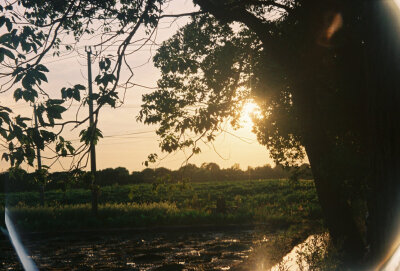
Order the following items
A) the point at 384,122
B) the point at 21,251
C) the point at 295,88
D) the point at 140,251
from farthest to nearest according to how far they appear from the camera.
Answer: the point at 21,251 < the point at 140,251 < the point at 295,88 < the point at 384,122

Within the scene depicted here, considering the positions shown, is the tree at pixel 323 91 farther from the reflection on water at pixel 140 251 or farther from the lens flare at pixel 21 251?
the lens flare at pixel 21 251

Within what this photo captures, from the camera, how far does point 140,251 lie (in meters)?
13.1

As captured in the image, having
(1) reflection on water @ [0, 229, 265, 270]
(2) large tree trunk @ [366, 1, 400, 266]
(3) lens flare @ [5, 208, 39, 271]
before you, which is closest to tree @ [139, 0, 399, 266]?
(2) large tree trunk @ [366, 1, 400, 266]

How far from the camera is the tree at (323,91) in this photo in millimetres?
3350

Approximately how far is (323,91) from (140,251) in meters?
8.33

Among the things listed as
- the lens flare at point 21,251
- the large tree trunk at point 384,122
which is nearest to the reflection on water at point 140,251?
the lens flare at point 21,251

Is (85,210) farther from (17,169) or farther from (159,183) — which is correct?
(17,169)

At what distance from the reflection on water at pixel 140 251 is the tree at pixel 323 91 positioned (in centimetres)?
339

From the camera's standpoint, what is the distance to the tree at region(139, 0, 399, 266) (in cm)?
Result: 335

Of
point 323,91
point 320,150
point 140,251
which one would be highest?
point 323,91

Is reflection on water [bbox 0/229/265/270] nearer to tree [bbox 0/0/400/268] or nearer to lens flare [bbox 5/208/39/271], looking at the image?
lens flare [bbox 5/208/39/271]

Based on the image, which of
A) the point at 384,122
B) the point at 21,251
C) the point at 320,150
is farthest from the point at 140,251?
the point at 384,122

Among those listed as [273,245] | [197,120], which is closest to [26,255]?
[273,245]

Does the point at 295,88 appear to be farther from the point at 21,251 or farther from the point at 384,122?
the point at 21,251
